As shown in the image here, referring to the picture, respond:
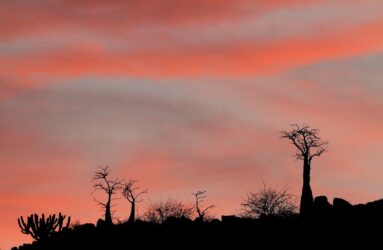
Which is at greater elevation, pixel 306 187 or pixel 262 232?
pixel 306 187

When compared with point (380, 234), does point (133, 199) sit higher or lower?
higher

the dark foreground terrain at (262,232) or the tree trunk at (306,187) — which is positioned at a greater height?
the tree trunk at (306,187)

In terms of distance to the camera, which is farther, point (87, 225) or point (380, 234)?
point (87, 225)

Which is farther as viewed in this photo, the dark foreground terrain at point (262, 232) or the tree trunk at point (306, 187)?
the tree trunk at point (306, 187)

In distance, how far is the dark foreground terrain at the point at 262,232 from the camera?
117 feet

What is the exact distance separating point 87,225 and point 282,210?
3911cm

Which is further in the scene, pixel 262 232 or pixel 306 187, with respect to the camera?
pixel 306 187

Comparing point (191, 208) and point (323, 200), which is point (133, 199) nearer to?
point (191, 208)

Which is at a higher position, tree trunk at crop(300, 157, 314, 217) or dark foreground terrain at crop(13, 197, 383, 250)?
tree trunk at crop(300, 157, 314, 217)

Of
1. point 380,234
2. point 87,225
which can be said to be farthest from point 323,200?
point 87,225

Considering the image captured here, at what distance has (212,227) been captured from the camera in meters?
Result: 42.3

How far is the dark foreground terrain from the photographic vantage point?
117ft

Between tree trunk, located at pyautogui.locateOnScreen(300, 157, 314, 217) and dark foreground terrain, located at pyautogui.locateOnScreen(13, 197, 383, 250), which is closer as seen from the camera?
dark foreground terrain, located at pyautogui.locateOnScreen(13, 197, 383, 250)

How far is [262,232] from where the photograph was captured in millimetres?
39812
